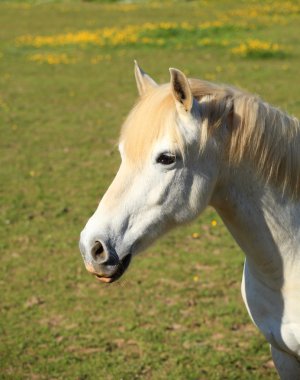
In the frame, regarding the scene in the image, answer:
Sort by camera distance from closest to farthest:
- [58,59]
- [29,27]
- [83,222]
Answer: [83,222]
[58,59]
[29,27]

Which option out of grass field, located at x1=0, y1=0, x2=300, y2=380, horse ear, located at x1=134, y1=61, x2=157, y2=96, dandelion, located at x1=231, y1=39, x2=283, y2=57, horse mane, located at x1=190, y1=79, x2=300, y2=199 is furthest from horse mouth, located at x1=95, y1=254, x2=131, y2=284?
dandelion, located at x1=231, y1=39, x2=283, y2=57

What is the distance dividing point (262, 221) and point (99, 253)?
2.43 feet

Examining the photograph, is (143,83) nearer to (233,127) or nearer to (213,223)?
Answer: (233,127)

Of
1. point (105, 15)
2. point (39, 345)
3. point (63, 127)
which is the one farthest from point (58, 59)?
point (39, 345)

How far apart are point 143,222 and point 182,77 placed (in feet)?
2.09

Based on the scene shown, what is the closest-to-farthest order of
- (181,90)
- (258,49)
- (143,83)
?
(181,90)
(143,83)
(258,49)

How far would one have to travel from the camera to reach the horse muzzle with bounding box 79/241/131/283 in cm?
282

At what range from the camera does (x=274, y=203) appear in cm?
303

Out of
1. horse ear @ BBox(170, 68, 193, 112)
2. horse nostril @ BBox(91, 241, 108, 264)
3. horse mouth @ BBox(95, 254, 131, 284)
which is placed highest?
horse ear @ BBox(170, 68, 193, 112)

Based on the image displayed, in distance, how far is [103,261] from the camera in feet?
9.29

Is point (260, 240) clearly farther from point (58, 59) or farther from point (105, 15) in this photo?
point (105, 15)

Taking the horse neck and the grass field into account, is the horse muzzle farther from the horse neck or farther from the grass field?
the grass field

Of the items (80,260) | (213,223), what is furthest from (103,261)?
(213,223)

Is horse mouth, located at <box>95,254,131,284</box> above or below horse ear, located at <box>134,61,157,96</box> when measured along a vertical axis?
below
